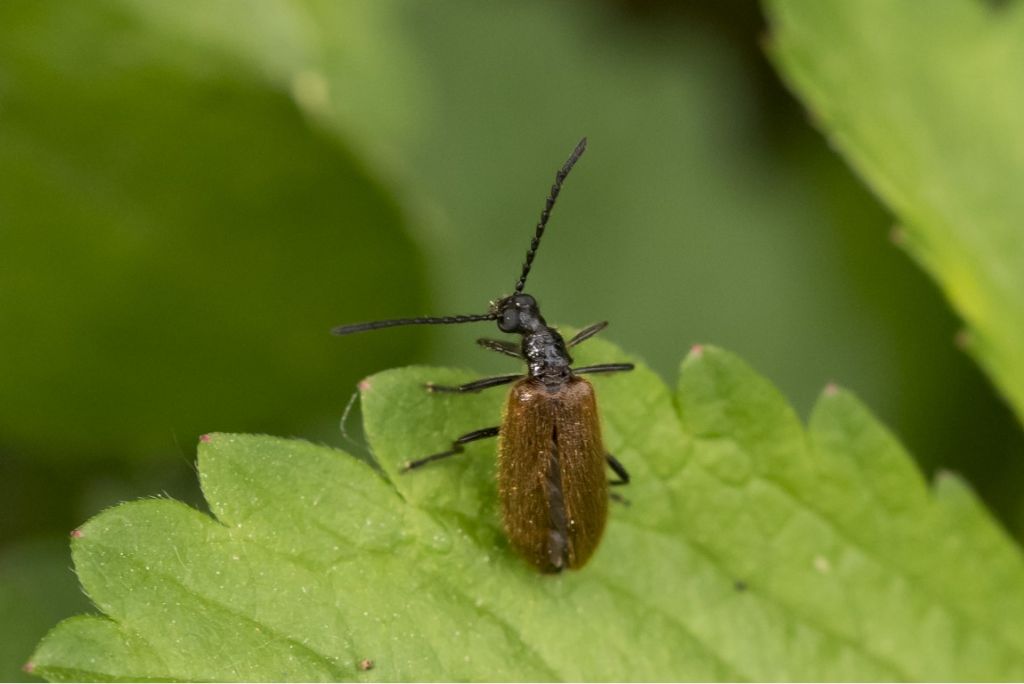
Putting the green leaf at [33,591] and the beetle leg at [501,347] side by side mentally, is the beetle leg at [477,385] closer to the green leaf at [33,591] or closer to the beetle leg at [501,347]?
the beetle leg at [501,347]

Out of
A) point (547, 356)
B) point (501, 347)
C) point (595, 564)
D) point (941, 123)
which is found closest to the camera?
point (595, 564)

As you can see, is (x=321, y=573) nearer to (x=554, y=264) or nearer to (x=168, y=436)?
(x=168, y=436)

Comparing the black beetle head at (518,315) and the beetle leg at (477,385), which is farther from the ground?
the black beetle head at (518,315)

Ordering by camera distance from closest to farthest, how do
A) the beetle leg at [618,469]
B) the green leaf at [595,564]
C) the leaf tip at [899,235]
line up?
the green leaf at [595,564]
the beetle leg at [618,469]
the leaf tip at [899,235]

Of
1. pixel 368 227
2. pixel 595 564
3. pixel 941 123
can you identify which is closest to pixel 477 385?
pixel 595 564

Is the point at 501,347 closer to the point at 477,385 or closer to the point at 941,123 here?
the point at 477,385

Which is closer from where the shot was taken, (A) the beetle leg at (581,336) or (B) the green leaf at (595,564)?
(B) the green leaf at (595,564)

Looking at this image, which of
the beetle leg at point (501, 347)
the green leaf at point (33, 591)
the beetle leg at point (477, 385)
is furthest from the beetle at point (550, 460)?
→ the green leaf at point (33, 591)
